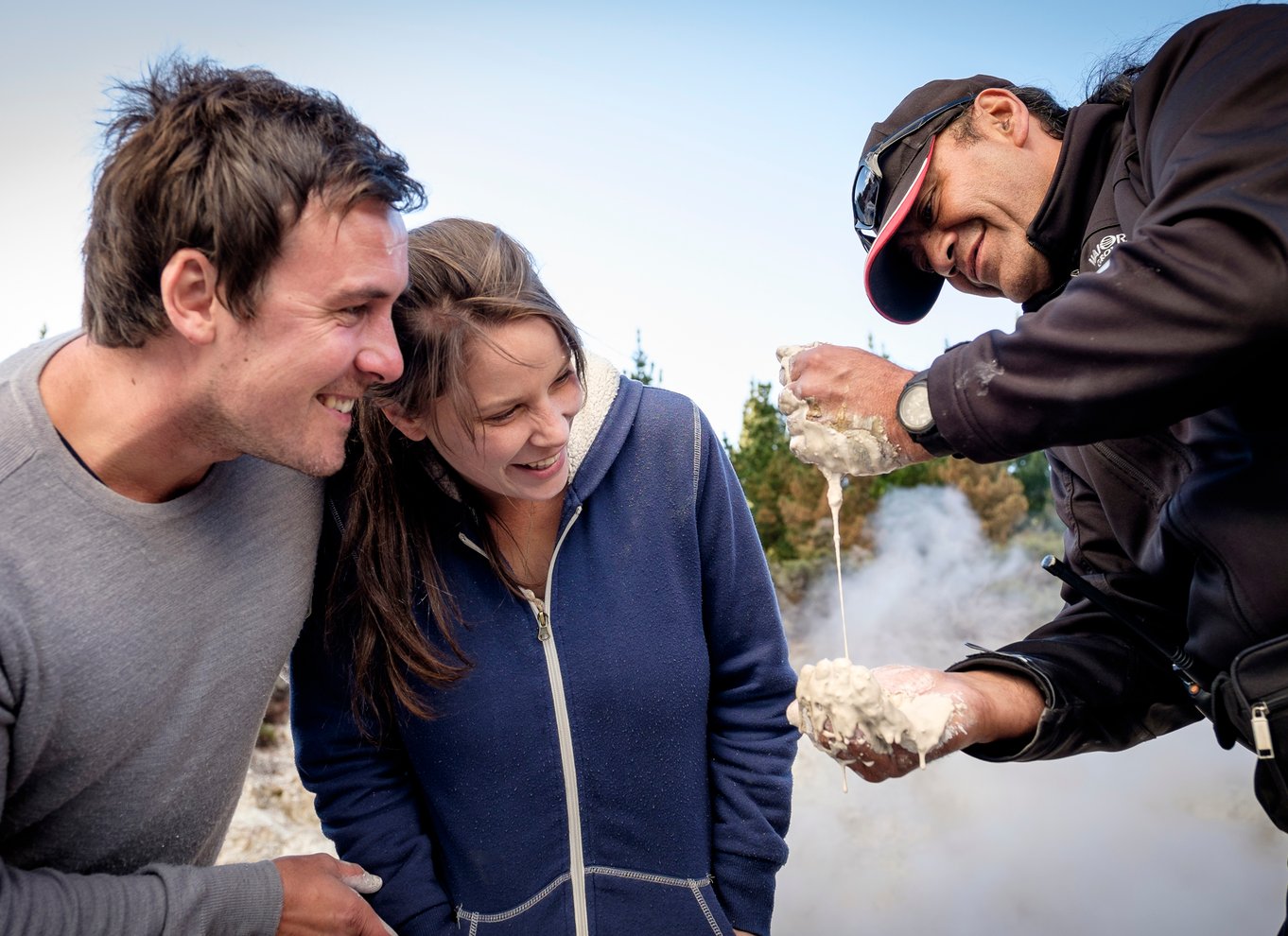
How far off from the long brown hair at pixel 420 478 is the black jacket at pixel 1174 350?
0.92 m

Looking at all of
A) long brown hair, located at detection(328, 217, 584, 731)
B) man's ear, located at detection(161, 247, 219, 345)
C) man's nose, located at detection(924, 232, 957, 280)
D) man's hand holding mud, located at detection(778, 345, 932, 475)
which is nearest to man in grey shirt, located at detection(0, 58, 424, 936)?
man's ear, located at detection(161, 247, 219, 345)

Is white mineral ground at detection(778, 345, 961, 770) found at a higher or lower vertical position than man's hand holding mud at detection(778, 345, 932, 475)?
lower

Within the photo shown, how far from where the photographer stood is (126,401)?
184cm

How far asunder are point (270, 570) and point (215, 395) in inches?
15.9

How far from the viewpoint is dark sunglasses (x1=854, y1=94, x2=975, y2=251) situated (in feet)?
7.34

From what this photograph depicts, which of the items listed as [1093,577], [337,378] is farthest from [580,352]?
[1093,577]

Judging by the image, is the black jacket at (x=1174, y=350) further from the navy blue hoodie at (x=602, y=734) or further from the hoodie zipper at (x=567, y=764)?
the hoodie zipper at (x=567, y=764)

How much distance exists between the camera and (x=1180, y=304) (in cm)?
147

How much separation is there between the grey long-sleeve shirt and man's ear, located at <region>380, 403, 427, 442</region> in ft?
1.01

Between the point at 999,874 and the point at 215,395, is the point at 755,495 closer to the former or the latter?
the point at 999,874

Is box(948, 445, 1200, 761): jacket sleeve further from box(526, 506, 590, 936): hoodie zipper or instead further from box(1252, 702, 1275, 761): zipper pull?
box(526, 506, 590, 936): hoodie zipper

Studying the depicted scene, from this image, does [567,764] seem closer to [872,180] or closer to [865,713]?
[865,713]

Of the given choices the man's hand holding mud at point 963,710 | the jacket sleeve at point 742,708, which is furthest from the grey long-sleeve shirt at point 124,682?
the man's hand holding mud at point 963,710

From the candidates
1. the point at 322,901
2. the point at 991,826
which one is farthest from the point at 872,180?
the point at 991,826
